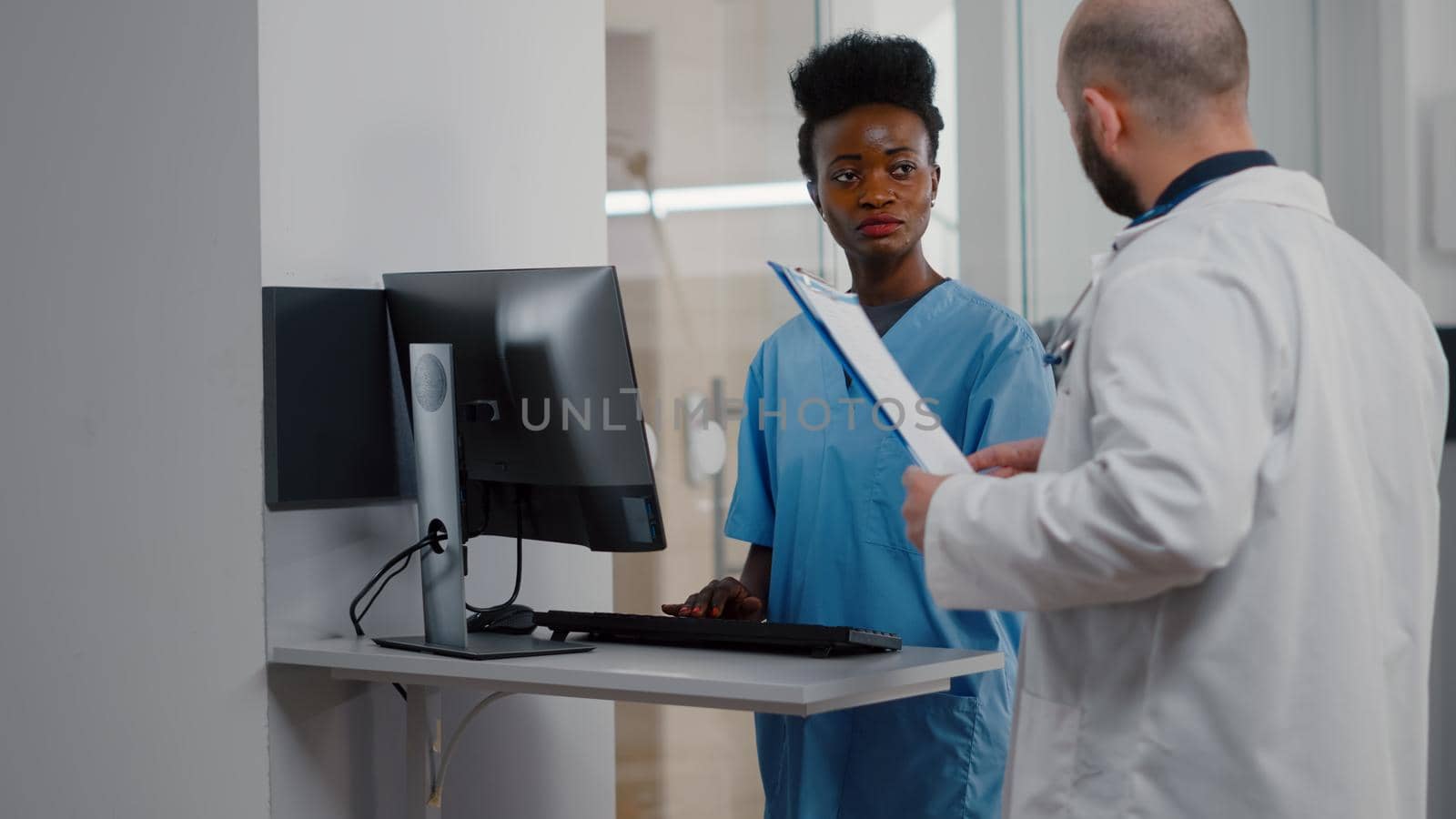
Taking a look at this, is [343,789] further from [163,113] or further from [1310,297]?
[1310,297]

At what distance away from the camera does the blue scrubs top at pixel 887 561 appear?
4.99 feet

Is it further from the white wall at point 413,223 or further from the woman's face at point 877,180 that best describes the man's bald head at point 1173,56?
the white wall at point 413,223

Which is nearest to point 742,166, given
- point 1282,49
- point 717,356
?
point 717,356

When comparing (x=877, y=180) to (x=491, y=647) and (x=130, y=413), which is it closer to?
(x=491, y=647)

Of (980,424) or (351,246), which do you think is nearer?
(980,424)

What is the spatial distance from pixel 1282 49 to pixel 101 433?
7.57 ft

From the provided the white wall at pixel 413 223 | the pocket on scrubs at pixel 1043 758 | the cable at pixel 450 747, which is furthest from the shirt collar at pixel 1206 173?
the white wall at pixel 413 223

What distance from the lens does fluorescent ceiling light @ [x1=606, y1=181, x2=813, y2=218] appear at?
276 cm

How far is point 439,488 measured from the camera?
4.78 feet

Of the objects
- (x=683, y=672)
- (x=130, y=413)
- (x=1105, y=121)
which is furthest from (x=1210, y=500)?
(x=130, y=413)

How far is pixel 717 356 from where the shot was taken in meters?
2.82

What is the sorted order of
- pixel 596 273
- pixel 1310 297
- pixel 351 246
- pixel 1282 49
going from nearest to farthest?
pixel 1310 297
pixel 596 273
pixel 351 246
pixel 1282 49

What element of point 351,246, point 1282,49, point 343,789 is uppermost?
point 1282,49

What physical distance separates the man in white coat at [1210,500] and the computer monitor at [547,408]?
43 centimetres
